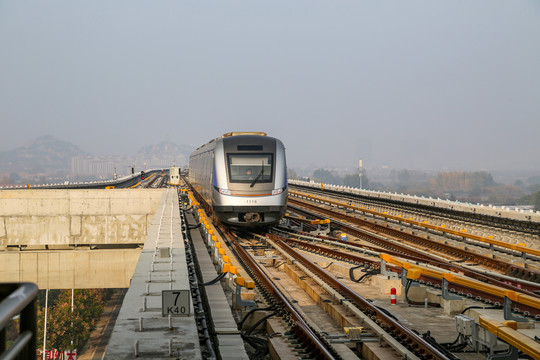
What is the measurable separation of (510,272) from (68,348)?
4691 centimetres

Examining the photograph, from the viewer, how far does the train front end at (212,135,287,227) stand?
18172 millimetres

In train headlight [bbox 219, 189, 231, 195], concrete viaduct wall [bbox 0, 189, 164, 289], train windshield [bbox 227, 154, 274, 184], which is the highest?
train windshield [bbox 227, 154, 274, 184]

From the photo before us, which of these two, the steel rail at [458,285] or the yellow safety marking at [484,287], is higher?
the yellow safety marking at [484,287]

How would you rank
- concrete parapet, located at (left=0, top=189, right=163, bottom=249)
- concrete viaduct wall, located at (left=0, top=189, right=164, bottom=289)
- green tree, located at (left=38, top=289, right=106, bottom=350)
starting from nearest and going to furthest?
1. concrete viaduct wall, located at (left=0, top=189, right=164, bottom=289)
2. concrete parapet, located at (left=0, top=189, right=163, bottom=249)
3. green tree, located at (left=38, top=289, right=106, bottom=350)

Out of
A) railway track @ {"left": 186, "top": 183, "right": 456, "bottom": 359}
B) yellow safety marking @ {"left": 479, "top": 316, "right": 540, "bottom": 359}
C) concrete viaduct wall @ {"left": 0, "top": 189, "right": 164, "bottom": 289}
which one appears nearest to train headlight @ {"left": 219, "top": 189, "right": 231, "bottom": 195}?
railway track @ {"left": 186, "top": 183, "right": 456, "bottom": 359}

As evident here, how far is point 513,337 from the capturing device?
671 cm

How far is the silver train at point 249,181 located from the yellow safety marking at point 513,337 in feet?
36.2

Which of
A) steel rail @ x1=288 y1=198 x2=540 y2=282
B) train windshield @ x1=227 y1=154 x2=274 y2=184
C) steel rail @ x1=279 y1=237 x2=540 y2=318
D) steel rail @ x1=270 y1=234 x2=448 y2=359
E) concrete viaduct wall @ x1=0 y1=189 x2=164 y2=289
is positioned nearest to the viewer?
steel rail @ x1=270 y1=234 x2=448 y2=359

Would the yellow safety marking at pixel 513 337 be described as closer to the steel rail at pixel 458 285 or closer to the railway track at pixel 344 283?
the railway track at pixel 344 283

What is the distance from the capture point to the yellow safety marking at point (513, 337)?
620cm

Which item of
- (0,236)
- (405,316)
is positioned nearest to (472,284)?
(405,316)

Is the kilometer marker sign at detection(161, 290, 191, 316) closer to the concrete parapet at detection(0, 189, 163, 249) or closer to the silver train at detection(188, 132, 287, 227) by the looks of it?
the silver train at detection(188, 132, 287, 227)

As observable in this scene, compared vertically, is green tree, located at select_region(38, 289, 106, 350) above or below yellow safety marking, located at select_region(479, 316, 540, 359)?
below

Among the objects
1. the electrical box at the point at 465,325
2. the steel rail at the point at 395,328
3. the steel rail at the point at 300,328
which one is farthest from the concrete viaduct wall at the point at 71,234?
the electrical box at the point at 465,325
